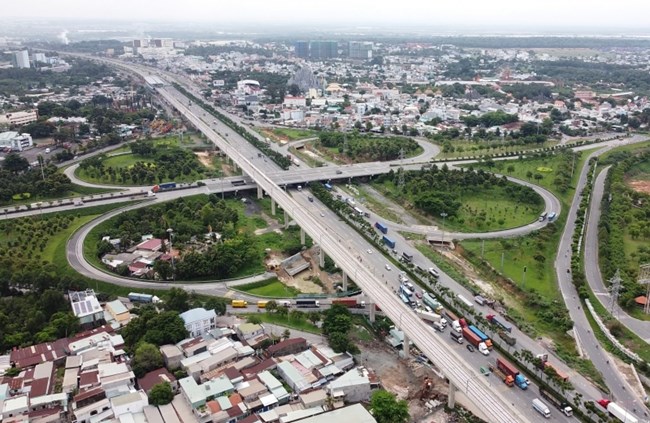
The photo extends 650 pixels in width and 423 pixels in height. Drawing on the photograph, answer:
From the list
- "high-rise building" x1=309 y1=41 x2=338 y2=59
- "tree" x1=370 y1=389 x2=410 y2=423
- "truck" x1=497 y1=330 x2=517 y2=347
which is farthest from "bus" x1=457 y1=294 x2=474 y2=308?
"high-rise building" x1=309 y1=41 x2=338 y2=59

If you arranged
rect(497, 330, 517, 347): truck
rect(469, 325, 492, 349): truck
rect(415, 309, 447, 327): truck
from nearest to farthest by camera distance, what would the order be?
1. rect(469, 325, 492, 349): truck
2. rect(497, 330, 517, 347): truck
3. rect(415, 309, 447, 327): truck

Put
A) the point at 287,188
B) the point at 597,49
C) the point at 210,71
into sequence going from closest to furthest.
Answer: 1. the point at 287,188
2. the point at 210,71
3. the point at 597,49

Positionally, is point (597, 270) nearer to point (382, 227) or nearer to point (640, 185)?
point (382, 227)

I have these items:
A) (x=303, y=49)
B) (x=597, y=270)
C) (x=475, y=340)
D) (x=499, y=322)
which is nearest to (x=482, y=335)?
(x=475, y=340)

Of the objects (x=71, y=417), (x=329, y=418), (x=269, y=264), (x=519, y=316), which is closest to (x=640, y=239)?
(x=519, y=316)

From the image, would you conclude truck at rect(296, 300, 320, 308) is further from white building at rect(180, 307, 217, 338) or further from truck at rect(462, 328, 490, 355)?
truck at rect(462, 328, 490, 355)

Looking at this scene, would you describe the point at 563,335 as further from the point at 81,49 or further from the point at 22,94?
the point at 81,49
